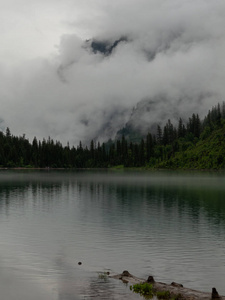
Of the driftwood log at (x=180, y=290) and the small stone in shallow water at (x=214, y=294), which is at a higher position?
the small stone in shallow water at (x=214, y=294)

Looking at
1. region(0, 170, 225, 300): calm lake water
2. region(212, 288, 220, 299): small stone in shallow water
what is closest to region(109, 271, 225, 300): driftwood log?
region(212, 288, 220, 299): small stone in shallow water

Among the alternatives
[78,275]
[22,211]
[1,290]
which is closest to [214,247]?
[78,275]

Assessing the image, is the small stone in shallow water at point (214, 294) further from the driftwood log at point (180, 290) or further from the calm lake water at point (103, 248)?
the calm lake water at point (103, 248)

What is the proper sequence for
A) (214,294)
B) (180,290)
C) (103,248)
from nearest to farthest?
1. (214,294)
2. (180,290)
3. (103,248)

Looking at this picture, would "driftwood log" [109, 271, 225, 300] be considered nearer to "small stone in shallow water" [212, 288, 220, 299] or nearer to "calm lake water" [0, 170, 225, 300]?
"small stone in shallow water" [212, 288, 220, 299]

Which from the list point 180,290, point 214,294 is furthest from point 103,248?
point 214,294

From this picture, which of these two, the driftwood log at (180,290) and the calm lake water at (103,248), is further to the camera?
the calm lake water at (103,248)

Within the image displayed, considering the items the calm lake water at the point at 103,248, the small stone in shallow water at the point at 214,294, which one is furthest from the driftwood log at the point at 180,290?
the calm lake water at the point at 103,248

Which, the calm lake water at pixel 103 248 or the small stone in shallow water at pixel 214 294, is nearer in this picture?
the small stone in shallow water at pixel 214 294

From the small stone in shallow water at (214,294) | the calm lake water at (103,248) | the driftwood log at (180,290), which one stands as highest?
the small stone in shallow water at (214,294)

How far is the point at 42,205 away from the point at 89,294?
5174 centimetres

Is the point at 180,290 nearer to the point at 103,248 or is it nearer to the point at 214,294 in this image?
the point at 214,294

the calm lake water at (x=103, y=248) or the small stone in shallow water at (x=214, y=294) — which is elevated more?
the small stone in shallow water at (x=214, y=294)

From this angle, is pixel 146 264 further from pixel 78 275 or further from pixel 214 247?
pixel 214 247
